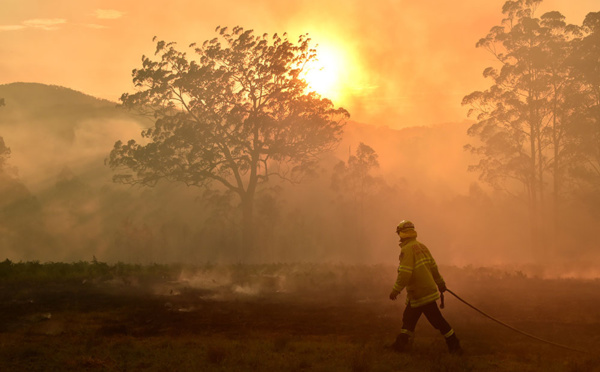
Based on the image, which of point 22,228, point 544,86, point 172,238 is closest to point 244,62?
point 544,86

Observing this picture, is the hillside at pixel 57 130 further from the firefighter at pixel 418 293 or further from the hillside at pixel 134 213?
the firefighter at pixel 418 293

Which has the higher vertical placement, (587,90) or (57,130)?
(57,130)

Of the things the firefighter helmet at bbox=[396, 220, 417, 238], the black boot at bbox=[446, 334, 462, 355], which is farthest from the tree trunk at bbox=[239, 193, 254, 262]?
the black boot at bbox=[446, 334, 462, 355]

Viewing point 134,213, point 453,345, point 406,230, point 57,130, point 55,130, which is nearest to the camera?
point 453,345

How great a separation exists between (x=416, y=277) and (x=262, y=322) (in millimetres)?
4891

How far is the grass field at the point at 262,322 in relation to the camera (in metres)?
9.19

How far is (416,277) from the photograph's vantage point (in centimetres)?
993

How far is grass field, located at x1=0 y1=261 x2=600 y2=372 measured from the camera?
30.1 ft

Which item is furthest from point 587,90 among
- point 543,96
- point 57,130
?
point 57,130

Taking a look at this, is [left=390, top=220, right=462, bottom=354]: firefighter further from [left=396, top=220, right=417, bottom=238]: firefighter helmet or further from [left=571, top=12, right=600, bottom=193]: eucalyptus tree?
[left=571, top=12, right=600, bottom=193]: eucalyptus tree

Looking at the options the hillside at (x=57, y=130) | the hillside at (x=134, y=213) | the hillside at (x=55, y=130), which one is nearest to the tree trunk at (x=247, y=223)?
the hillside at (x=134, y=213)

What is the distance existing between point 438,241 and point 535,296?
78.4m

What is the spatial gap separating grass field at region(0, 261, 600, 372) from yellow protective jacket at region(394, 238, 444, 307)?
1.01m

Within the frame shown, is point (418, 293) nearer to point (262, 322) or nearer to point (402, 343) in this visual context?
point (402, 343)
